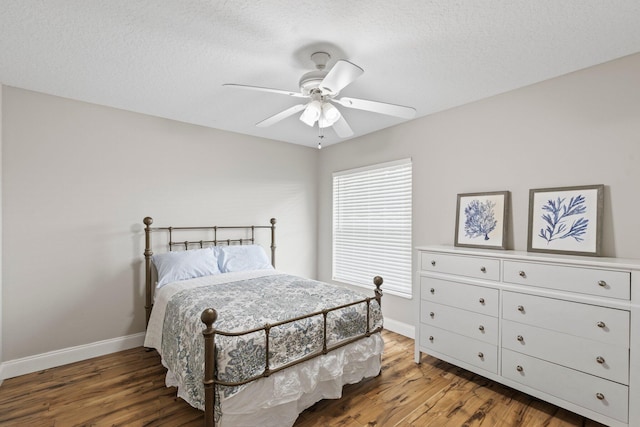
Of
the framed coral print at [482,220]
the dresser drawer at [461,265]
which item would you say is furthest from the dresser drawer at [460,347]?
the framed coral print at [482,220]

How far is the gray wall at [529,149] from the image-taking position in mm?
2199

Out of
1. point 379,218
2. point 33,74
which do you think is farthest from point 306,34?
point 379,218

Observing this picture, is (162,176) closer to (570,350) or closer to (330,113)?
(330,113)

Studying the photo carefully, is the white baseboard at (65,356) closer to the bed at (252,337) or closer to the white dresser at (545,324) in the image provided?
the bed at (252,337)

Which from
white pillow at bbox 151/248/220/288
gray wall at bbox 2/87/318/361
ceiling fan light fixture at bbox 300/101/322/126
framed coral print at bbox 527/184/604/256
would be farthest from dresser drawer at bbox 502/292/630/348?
gray wall at bbox 2/87/318/361

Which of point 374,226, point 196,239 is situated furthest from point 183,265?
point 374,226

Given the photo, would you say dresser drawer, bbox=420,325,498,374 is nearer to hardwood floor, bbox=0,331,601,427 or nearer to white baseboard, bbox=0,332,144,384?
hardwood floor, bbox=0,331,601,427

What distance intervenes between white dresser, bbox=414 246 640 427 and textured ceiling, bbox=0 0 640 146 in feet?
4.80

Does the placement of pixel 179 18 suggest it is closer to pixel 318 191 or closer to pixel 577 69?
pixel 577 69

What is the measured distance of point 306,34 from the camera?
194cm

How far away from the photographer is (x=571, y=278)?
209 cm

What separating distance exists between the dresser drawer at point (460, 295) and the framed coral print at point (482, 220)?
19.1 inches

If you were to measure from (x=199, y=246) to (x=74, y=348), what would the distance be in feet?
4.95

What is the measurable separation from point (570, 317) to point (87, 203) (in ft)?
13.9
